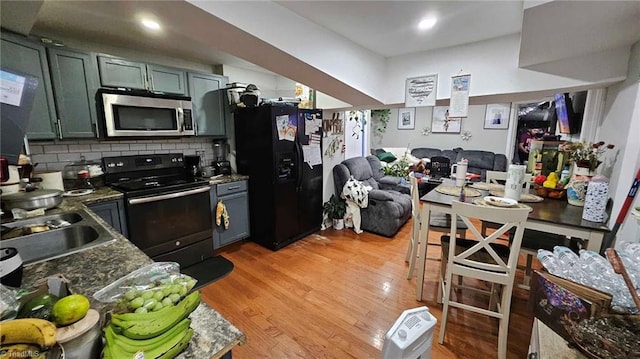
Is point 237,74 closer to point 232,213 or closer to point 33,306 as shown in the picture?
point 232,213

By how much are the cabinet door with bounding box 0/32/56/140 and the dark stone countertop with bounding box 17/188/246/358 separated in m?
1.49

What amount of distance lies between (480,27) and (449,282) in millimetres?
1824

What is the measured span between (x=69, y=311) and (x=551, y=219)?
7.46 feet

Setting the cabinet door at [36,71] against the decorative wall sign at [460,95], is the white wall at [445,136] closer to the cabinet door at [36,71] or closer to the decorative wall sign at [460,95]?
the decorative wall sign at [460,95]

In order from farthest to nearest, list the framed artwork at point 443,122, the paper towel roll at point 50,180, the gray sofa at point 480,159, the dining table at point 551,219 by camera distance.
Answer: the framed artwork at point 443,122 → the gray sofa at point 480,159 → the paper towel roll at point 50,180 → the dining table at point 551,219

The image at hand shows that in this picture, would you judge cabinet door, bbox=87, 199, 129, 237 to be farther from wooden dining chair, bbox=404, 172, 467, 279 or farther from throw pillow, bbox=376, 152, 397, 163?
throw pillow, bbox=376, 152, 397, 163

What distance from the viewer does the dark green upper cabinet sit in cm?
236

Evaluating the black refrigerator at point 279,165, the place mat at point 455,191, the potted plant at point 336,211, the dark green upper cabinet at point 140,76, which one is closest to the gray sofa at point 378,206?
the potted plant at point 336,211

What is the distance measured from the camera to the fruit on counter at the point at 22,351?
469mm

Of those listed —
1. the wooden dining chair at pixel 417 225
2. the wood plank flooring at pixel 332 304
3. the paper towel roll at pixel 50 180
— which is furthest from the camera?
the wooden dining chair at pixel 417 225

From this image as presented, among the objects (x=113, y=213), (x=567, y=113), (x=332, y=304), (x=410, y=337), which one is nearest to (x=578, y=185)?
(x=567, y=113)

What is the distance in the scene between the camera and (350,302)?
7.17 feet

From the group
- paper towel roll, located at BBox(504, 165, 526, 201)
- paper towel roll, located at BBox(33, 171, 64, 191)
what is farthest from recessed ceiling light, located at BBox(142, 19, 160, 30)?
paper towel roll, located at BBox(504, 165, 526, 201)

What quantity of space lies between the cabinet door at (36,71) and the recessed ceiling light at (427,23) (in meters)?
2.83
